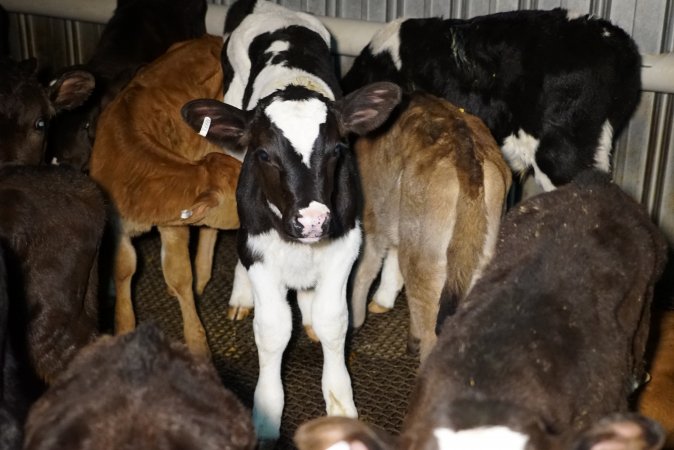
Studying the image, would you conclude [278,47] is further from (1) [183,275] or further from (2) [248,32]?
(1) [183,275]

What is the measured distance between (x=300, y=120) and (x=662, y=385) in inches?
94.6

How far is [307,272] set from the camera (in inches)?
189

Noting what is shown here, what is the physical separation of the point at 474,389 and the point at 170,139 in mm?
3712

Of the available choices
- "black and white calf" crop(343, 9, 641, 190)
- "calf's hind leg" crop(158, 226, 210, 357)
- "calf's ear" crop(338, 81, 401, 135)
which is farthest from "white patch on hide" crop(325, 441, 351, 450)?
"black and white calf" crop(343, 9, 641, 190)

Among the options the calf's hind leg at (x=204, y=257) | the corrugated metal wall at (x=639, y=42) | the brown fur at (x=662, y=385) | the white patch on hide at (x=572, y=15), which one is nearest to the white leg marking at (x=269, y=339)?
the calf's hind leg at (x=204, y=257)

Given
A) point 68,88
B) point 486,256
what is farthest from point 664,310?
point 68,88

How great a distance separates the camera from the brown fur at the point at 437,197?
4758 mm

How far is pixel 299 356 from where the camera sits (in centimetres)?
572

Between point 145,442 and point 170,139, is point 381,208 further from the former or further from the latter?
point 145,442

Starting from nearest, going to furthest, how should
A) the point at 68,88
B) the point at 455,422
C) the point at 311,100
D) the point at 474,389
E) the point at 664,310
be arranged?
the point at 455,422 → the point at 474,389 → the point at 311,100 → the point at 664,310 → the point at 68,88

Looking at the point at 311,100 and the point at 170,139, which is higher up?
the point at 311,100

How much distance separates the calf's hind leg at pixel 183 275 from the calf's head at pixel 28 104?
1.10m

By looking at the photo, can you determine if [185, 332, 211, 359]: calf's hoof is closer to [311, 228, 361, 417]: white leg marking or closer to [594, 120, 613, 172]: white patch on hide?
[311, 228, 361, 417]: white leg marking

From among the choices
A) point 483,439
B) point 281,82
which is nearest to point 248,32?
point 281,82
